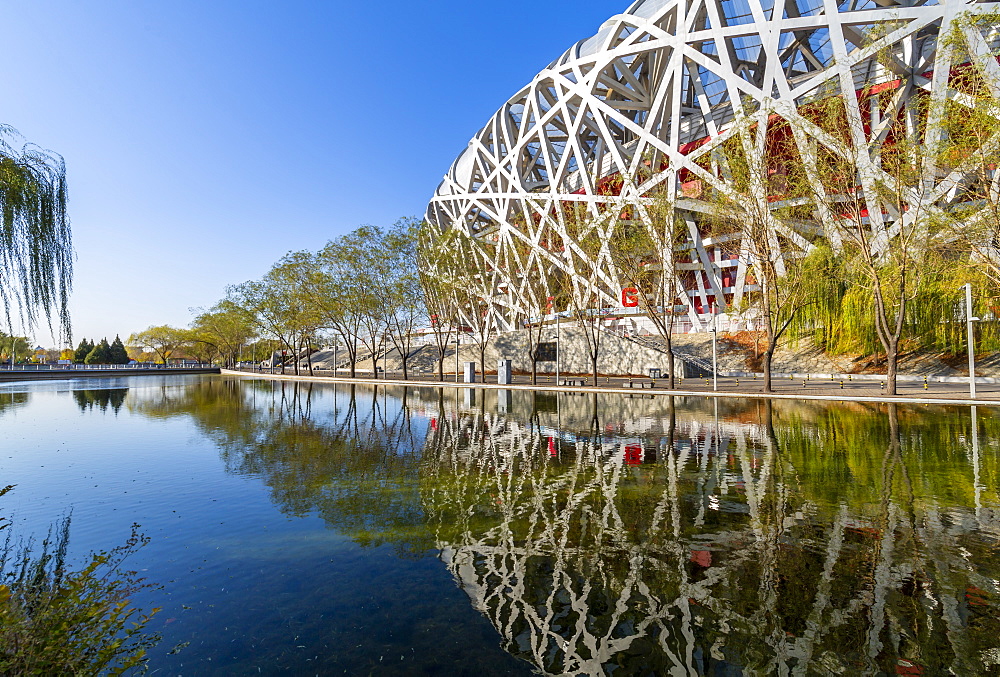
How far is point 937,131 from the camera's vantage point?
70.5ft

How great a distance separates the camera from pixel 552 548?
19.0 feet

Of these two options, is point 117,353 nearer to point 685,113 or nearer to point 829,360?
point 685,113

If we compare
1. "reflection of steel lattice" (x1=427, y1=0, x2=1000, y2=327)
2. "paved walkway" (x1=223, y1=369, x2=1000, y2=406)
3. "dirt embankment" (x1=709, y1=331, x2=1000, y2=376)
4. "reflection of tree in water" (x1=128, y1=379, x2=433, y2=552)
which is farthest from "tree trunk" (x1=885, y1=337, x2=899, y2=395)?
"reflection of tree in water" (x1=128, y1=379, x2=433, y2=552)

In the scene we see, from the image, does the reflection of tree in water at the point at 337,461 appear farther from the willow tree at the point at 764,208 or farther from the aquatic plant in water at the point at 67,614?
the willow tree at the point at 764,208

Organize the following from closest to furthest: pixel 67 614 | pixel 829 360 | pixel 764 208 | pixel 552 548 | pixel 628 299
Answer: pixel 67 614 < pixel 552 548 < pixel 764 208 < pixel 829 360 < pixel 628 299

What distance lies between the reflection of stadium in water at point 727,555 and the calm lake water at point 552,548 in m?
0.03

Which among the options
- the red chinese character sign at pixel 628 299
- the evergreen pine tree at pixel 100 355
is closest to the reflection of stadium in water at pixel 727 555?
the red chinese character sign at pixel 628 299

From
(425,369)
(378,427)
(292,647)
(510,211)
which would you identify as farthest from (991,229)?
(425,369)

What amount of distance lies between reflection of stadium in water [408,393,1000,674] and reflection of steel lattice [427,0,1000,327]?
18.3 metres

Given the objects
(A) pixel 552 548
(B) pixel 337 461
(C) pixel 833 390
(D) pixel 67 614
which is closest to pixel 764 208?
→ (C) pixel 833 390

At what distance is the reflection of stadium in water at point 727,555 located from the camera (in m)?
3.78

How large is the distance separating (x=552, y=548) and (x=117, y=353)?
119511 millimetres

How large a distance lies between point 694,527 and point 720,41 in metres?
38.3

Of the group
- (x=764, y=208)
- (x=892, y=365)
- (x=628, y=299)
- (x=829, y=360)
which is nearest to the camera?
(x=892, y=365)
